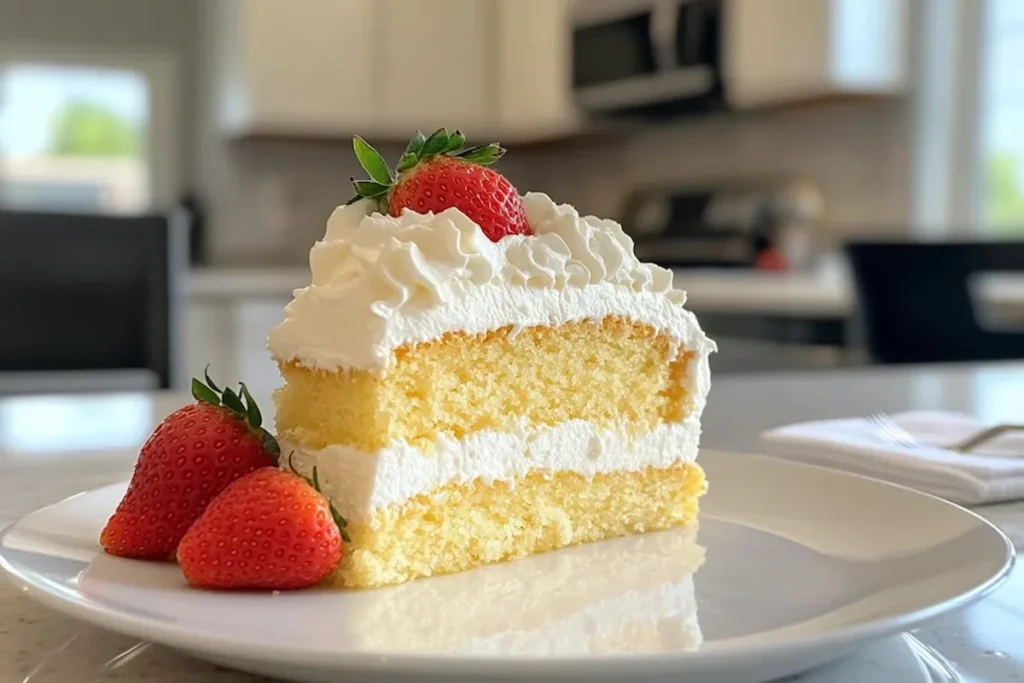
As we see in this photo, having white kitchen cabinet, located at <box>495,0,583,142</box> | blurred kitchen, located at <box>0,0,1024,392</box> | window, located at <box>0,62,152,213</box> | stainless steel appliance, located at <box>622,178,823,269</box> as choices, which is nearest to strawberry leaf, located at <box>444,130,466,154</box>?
blurred kitchen, located at <box>0,0,1024,392</box>

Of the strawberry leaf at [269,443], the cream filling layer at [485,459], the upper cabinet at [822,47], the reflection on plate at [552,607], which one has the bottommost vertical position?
the reflection on plate at [552,607]

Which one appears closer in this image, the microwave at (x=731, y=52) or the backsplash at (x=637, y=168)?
the microwave at (x=731, y=52)

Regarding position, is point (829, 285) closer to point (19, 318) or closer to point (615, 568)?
point (19, 318)

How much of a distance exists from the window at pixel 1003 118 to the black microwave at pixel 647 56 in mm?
754

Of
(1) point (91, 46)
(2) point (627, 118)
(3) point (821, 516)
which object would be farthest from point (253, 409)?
(1) point (91, 46)

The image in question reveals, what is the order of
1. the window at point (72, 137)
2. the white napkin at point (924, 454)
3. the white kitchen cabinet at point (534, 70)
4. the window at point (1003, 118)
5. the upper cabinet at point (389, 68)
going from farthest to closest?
the window at point (72, 137) < the upper cabinet at point (389, 68) < the white kitchen cabinet at point (534, 70) < the window at point (1003, 118) < the white napkin at point (924, 454)

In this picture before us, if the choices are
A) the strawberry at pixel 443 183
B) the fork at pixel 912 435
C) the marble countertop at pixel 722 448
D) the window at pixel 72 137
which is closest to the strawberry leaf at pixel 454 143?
the strawberry at pixel 443 183

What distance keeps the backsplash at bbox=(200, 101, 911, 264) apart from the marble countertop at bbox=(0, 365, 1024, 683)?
1.57 meters

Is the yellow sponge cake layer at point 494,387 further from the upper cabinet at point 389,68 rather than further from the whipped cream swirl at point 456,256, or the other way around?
the upper cabinet at point 389,68

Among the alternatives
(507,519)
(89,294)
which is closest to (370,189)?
(507,519)

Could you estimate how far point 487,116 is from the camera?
4711 millimetres

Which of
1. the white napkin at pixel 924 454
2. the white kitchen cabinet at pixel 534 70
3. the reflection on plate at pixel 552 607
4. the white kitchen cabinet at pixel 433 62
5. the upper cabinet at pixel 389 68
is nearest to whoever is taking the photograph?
the reflection on plate at pixel 552 607

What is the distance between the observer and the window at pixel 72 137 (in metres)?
5.15

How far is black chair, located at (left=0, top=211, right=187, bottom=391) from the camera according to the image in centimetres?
215
